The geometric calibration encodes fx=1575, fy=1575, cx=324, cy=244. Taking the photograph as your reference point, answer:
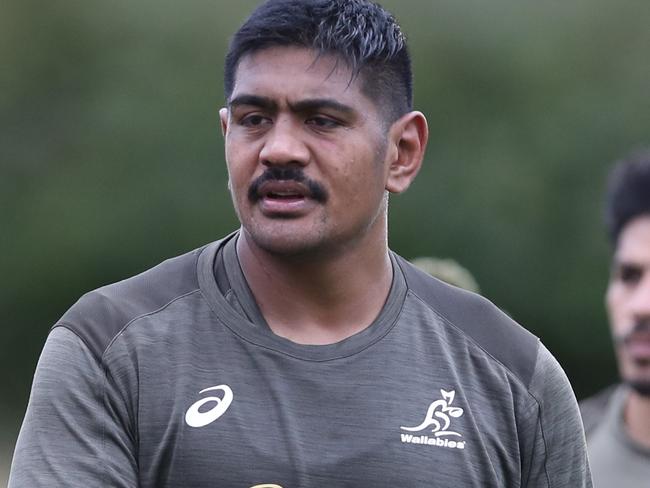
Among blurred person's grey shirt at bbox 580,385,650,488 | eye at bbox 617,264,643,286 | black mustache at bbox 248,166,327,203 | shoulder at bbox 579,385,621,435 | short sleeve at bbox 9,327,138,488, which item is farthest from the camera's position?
shoulder at bbox 579,385,621,435

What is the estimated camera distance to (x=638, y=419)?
21.0 feet

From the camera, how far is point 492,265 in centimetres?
1838

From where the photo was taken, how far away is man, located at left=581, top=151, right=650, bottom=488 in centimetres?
624

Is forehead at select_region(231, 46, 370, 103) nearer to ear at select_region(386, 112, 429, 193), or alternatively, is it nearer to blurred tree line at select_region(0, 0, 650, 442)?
ear at select_region(386, 112, 429, 193)

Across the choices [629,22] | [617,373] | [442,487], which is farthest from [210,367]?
[629,22]

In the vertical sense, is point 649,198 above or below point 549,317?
above

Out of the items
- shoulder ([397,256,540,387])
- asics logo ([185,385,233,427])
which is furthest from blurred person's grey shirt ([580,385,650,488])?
Answer: asics logo ([185,385,233,427])

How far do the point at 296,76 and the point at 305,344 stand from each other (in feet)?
2.24

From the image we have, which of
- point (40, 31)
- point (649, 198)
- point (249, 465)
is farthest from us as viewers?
point (40, 31)

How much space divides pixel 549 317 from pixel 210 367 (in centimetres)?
1498

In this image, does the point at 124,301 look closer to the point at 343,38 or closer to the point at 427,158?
the point at 343,38

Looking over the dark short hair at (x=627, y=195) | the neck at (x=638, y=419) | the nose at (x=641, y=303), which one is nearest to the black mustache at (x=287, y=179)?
the nose at (x=641, y=303)

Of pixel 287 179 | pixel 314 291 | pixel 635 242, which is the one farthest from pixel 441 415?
pixel 635 242

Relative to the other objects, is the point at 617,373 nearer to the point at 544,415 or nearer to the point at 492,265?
the point at 492,265
